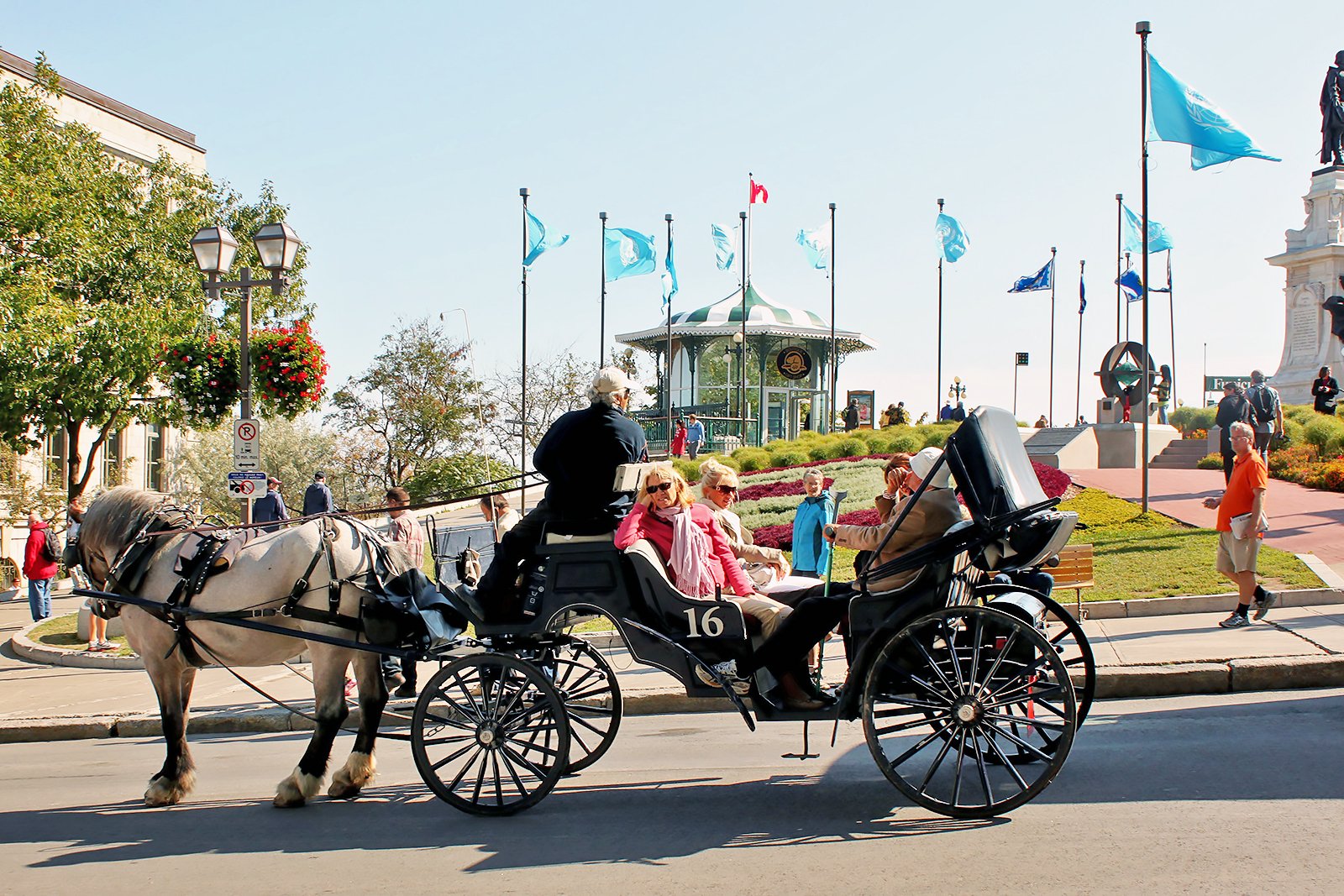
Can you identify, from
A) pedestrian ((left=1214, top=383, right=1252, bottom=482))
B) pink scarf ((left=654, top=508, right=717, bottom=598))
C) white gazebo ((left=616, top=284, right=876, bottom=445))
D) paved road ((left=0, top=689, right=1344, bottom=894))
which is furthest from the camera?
white gazebo ((left=616, top=284, right=876, bottom=445))

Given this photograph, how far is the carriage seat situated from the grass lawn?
9.26 meters

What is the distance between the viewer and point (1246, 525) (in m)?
10.9

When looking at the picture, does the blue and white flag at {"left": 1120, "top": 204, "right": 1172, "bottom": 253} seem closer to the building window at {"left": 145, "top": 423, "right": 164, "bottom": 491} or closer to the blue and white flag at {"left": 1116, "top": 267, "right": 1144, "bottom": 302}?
the blue and white flag at {"left": 1116, "top": 267, "right": 1144, "bottom": 302}

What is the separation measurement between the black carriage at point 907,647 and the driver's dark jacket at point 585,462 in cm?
19

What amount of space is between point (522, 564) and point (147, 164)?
28.2m

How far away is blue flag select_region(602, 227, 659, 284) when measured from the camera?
38.8 metres

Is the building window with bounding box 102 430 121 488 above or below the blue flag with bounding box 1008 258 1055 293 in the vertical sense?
below

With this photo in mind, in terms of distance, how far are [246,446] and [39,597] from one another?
5.36m

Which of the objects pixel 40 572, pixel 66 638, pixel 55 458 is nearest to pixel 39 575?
pixel 40 572

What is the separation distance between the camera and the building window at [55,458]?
29973 millimetres

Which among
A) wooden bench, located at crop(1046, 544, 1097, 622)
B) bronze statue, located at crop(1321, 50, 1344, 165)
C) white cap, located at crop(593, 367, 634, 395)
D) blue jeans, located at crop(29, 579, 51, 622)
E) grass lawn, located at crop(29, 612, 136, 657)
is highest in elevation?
bronze statue, located at crop(1321, 50, 1344, 165)

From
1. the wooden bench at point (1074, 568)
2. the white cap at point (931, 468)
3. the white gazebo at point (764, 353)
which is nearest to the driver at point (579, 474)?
the white cap at point (931, 468)

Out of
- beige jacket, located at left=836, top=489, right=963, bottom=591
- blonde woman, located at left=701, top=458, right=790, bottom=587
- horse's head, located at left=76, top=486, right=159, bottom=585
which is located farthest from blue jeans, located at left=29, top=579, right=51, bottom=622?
beige jacket, located at left=836, top=489, right=963, bottom=591

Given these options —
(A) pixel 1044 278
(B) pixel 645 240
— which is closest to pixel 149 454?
(B) pixel 645 240
